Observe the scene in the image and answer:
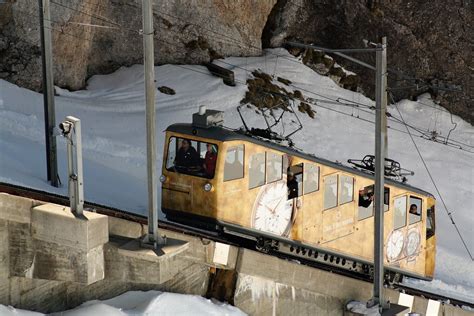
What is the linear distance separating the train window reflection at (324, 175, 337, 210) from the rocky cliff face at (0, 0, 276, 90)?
15530 mm

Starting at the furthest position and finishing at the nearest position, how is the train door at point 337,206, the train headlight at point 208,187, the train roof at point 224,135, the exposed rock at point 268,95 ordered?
the exposed rock at point 268,95 < the train door at point 337,206 < the train roof at point 224,135 < the train headlight at point 208,187

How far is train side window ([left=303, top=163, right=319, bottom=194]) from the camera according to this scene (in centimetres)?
2045

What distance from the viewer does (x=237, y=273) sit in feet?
58.6

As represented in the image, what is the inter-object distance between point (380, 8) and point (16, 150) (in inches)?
950

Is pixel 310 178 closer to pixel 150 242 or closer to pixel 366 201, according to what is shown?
pixel 366 201

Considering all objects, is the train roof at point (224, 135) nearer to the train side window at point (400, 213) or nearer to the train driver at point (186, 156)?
the train driver at point (186, 156)

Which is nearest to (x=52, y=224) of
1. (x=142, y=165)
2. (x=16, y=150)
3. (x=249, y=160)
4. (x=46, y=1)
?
(x=249, y=160)

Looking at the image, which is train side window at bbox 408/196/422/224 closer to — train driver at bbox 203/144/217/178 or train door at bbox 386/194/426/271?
train door at bbox 386/194/426/271

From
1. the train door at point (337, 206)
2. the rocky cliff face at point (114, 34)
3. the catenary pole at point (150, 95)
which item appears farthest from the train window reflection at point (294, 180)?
the rocky cliff face at point (114, 34)

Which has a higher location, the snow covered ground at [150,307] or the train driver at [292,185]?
the train driver at [292,185]

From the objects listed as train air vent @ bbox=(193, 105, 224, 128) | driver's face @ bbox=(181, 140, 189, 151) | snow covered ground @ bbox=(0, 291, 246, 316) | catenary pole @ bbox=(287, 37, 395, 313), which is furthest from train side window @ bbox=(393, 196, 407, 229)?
snow covered ground @ bbox=(0, 291, 246, 316)

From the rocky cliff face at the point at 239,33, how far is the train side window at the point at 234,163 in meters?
16.5

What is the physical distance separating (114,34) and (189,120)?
6562 mm

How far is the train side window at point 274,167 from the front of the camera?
19703mm
